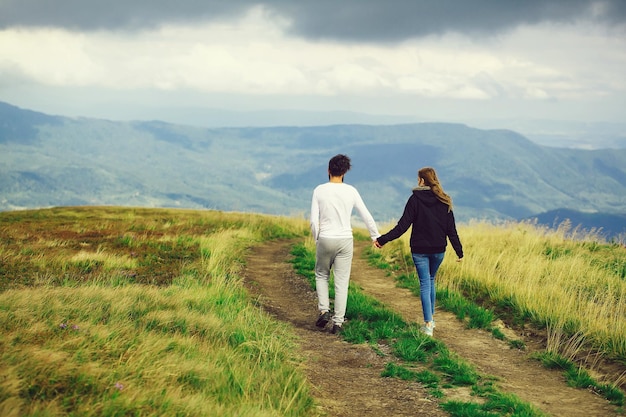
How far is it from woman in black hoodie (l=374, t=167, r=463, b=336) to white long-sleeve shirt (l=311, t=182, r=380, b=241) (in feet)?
2.55

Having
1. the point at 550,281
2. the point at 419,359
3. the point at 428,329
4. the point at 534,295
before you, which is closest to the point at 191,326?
the point at 419,359

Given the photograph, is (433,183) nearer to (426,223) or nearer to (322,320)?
(426,223)

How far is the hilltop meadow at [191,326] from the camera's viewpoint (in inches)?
207

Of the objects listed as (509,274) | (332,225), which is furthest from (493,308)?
(332,225)

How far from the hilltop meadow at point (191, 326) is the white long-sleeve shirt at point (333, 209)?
171 centimetres

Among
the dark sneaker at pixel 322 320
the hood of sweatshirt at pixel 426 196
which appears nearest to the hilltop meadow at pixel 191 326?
the dark sneaker at pixel 322 320

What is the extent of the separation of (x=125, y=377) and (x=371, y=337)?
16.0 feet

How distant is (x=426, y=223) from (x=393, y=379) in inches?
118

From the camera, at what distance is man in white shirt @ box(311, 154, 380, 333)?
9594mm

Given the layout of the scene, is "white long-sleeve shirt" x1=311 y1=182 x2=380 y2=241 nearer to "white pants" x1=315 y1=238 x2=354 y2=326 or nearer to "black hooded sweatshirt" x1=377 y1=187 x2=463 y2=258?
"white pants" x1=315 y1=238 x2=354 y2=326

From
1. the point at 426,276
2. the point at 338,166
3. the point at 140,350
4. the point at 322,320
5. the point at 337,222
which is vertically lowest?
the point at 322,320

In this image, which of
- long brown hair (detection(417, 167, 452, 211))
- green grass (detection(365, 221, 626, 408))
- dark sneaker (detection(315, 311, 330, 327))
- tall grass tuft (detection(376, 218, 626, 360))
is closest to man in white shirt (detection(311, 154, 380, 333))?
dark sneaker (detection(315, 311, 330, 327))

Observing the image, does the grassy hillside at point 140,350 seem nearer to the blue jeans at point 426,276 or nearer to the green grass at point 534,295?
the blue jeans at point 426,276

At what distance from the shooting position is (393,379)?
7.64 metres
